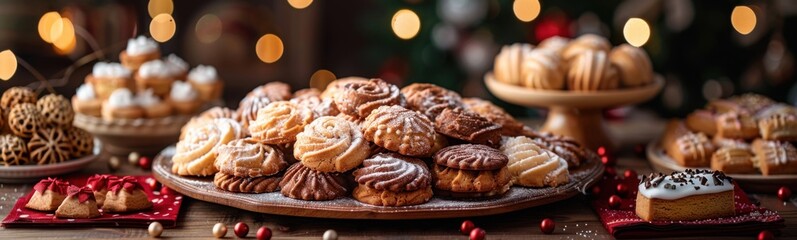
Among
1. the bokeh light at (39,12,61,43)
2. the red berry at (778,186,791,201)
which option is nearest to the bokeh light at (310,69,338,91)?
the bokeh light at (39,12,61,43)

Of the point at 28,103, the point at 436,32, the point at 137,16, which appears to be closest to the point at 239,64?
the point at 137,16

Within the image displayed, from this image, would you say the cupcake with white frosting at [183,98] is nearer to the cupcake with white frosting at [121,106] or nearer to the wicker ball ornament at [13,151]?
the cupcake with white frosting at [121,106]

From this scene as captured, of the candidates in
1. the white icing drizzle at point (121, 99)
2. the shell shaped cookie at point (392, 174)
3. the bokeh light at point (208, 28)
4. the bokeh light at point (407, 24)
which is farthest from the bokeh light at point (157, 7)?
the shell shaped cookie at point (392, 174)

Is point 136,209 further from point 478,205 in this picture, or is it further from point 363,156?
point 478,205

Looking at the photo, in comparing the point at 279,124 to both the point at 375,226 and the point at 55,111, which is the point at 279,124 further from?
the point at 55,111

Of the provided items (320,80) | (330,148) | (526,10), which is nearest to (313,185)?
(330,148)

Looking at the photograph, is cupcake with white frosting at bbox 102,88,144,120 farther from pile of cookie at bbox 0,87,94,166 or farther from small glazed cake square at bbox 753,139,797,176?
small glazed cake square at bbox 753,139,797,176
